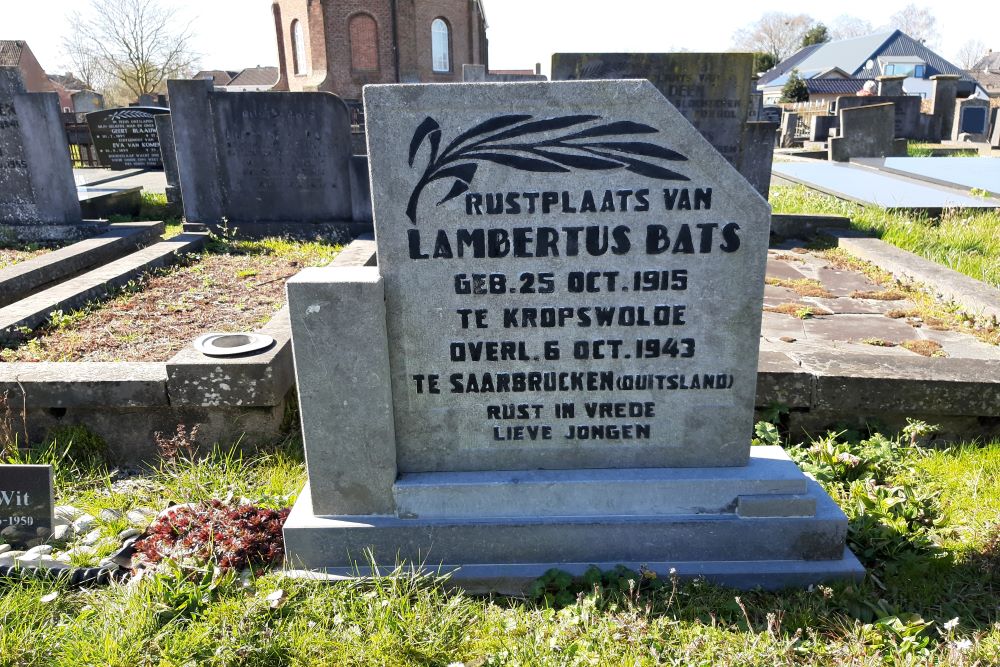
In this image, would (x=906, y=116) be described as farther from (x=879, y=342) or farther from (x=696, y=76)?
(x=879, y=342)

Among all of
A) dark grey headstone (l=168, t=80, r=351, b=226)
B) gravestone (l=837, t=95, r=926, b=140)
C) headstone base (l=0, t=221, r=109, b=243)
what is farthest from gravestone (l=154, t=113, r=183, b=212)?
gravestone (l=837, t=95, r=926, b=140)

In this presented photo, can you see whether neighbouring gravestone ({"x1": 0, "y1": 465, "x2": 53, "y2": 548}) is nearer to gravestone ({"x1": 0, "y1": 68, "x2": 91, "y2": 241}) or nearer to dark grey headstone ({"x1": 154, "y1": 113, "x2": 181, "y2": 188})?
gravestone ({"x1": 0, "y1": 68, "x2": 91, "y2": 241})

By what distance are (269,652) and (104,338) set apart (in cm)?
320

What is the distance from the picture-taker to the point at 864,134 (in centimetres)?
1414

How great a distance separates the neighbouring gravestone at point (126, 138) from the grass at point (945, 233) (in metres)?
13.0

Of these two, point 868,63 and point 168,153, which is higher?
point 868,63

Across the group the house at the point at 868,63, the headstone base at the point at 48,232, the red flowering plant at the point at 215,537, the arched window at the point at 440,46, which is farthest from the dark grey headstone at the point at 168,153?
the house at the point at 868,63

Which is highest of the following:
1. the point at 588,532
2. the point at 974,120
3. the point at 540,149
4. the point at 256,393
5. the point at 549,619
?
the point at 974,120

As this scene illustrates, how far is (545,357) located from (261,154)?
20.6ft

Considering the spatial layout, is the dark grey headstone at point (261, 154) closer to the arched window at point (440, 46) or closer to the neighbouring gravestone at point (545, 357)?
the neighbouring gravestone at point (545, 357)

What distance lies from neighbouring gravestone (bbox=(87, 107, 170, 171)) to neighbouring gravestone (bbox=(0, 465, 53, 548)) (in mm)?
13565

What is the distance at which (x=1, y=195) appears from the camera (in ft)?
24.3

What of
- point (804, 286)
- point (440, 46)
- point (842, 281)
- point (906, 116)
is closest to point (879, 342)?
point (804, 286)

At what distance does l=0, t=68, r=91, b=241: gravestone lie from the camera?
7070 millimetres
